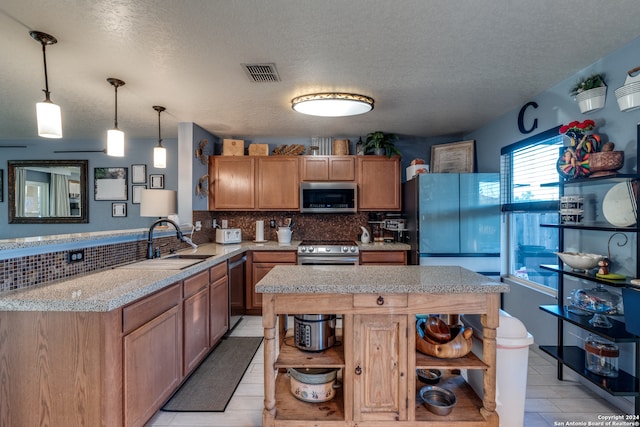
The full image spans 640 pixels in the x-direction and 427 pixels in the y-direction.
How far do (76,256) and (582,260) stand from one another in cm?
331

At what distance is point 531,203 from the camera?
10.5ft

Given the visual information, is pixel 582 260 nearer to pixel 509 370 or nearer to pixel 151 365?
pixel 509 370

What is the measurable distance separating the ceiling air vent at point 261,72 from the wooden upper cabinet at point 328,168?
6.00ft

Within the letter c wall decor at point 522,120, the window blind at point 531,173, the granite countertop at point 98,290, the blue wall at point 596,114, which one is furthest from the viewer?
the letter c wall decor at point 522,120

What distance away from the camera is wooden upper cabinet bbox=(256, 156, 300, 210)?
4465 mm

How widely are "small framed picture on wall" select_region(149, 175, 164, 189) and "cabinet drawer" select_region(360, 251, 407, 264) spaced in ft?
10.4

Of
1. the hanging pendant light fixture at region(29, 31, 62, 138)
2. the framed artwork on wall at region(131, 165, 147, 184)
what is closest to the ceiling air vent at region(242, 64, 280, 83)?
the hanging pendant light fixture at region(29, 31, 62, 138)

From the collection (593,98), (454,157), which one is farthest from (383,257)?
(593,98)

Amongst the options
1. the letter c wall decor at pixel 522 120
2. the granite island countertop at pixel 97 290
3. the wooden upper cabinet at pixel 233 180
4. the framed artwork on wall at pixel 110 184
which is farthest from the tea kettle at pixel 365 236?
the framed artwork on wall at pixel 110 184

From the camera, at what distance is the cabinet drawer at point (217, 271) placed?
2886 millimetres

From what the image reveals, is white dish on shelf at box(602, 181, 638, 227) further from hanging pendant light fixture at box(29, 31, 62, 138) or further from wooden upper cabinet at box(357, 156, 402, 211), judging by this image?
hanging pendant light fixture at box(29, 31, 62, 138)

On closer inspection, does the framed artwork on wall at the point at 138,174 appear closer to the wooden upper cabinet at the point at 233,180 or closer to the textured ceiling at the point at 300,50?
the wooden upper cabinet at the point at 233,180

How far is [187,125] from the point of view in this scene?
3.97 m

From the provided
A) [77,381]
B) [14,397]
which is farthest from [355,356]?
[14,397]
